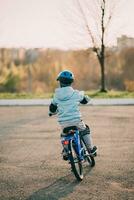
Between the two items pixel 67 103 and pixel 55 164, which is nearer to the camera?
pixel 67 103

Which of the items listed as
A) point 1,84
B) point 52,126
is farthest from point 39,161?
point 1,84

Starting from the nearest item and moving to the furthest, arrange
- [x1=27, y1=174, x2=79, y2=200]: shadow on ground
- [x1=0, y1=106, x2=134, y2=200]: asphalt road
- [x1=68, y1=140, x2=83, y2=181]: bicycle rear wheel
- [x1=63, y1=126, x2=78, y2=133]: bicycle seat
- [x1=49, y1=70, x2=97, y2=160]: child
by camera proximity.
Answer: [x1=27, y1=174, x2=79, y2=200]: shadow on ground → [x1=0, y1=106, x2=134, y2=200]: asphalt road → [x1=68, y1=140, x2=83, y2=181]: bicycle rear wheel → [x1=63, y1=126, x2=78, y2=133]: bicycle seat → [x1=49, y1=70, x2=97, y2=160]: child

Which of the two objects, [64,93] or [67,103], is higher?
[64,93]

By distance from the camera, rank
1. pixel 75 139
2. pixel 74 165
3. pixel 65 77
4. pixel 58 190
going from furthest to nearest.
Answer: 1. pixel 65 77
2. pixel 75 139
3. pixel 74 165
4. pixel 58 190

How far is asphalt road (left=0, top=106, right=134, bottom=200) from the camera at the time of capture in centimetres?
689

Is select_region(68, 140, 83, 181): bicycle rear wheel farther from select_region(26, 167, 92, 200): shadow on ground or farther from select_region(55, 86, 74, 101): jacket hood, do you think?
select_region(55, 86, 74, 101): jacket hood

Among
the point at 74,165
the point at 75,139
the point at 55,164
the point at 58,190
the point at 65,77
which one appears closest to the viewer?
the point at 58,190

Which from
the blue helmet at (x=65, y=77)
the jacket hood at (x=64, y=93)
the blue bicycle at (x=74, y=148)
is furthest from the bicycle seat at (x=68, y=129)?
the blue helmet at (x=65, y=77)

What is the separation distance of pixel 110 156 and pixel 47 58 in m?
34.6

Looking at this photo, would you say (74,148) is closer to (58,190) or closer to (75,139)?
(75,139)

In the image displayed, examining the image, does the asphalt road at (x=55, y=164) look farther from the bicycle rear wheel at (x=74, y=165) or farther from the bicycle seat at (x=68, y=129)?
the bicycle seat at (x=68, y=129)

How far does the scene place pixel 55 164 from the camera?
8.80 metres

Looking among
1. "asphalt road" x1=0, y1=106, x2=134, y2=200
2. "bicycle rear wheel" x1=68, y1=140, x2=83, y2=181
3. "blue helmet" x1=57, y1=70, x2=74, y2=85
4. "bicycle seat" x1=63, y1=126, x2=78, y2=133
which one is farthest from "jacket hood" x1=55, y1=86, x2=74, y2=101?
"asphalt road" x1=0, y1=106, x2=134, y2=200

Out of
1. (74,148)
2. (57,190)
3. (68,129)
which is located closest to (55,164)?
(74,148)
